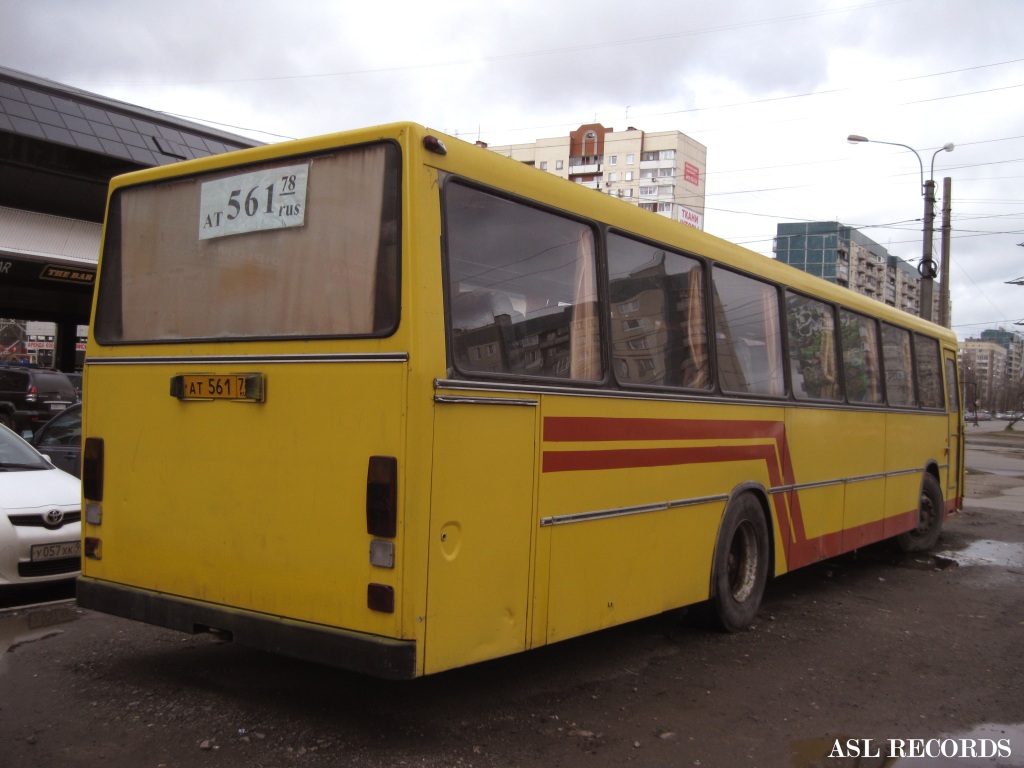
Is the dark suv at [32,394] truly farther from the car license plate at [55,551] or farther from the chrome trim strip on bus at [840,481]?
the chrome trim strip on bus at [840,481]

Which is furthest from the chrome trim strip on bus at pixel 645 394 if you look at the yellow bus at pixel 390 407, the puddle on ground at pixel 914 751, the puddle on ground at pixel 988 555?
the puddle on ground at pixel 988 555

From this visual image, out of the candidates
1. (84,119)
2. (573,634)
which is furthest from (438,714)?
(84,119)

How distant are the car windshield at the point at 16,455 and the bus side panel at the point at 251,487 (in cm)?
310

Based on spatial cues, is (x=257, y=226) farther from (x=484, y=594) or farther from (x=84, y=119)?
(x=84, y=119)

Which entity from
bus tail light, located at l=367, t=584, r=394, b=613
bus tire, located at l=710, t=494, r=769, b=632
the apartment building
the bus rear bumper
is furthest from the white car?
the apartment building

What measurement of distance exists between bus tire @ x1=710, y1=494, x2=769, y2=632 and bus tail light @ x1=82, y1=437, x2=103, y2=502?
13.2ft

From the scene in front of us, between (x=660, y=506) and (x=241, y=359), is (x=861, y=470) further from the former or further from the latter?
(x=241, y=359)

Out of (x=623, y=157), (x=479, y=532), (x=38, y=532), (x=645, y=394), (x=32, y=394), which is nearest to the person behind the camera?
(x=479, y=532)

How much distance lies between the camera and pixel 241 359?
4645mm

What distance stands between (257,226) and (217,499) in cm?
141

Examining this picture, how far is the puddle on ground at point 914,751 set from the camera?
4.52m

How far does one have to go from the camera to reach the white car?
6.59 meters

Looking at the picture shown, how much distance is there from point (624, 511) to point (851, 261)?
130 m

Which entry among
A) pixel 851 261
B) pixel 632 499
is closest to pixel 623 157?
pixel 851 261
